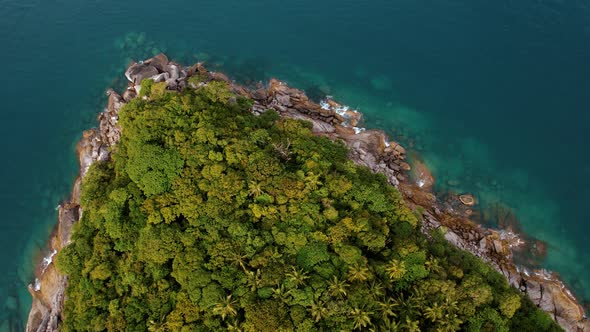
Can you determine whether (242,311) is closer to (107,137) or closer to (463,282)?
(463,282)

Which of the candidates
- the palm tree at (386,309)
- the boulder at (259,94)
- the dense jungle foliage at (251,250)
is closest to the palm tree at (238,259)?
the dense jungle foliage at (251,250)

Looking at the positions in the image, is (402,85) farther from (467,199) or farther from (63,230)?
(63,230)

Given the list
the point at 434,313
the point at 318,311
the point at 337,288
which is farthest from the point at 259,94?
the point at 434,313

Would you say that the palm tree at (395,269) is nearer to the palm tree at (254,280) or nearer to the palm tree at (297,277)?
the palm tree at (297,277)

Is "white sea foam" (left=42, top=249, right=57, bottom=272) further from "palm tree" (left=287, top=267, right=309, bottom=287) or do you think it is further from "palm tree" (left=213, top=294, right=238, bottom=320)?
"palm tree" (left=287, top=267, right=309, bottom=287)

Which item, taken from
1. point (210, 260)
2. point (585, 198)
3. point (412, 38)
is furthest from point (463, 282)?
point (412, 38)

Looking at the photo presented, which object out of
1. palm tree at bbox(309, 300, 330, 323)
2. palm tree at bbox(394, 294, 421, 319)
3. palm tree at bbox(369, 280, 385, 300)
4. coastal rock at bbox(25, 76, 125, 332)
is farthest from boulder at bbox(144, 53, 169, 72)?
palm tree at bbox(394, 294, 421, 319)

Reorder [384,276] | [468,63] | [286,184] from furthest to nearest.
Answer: [468,63], [286,184], [384,276]
